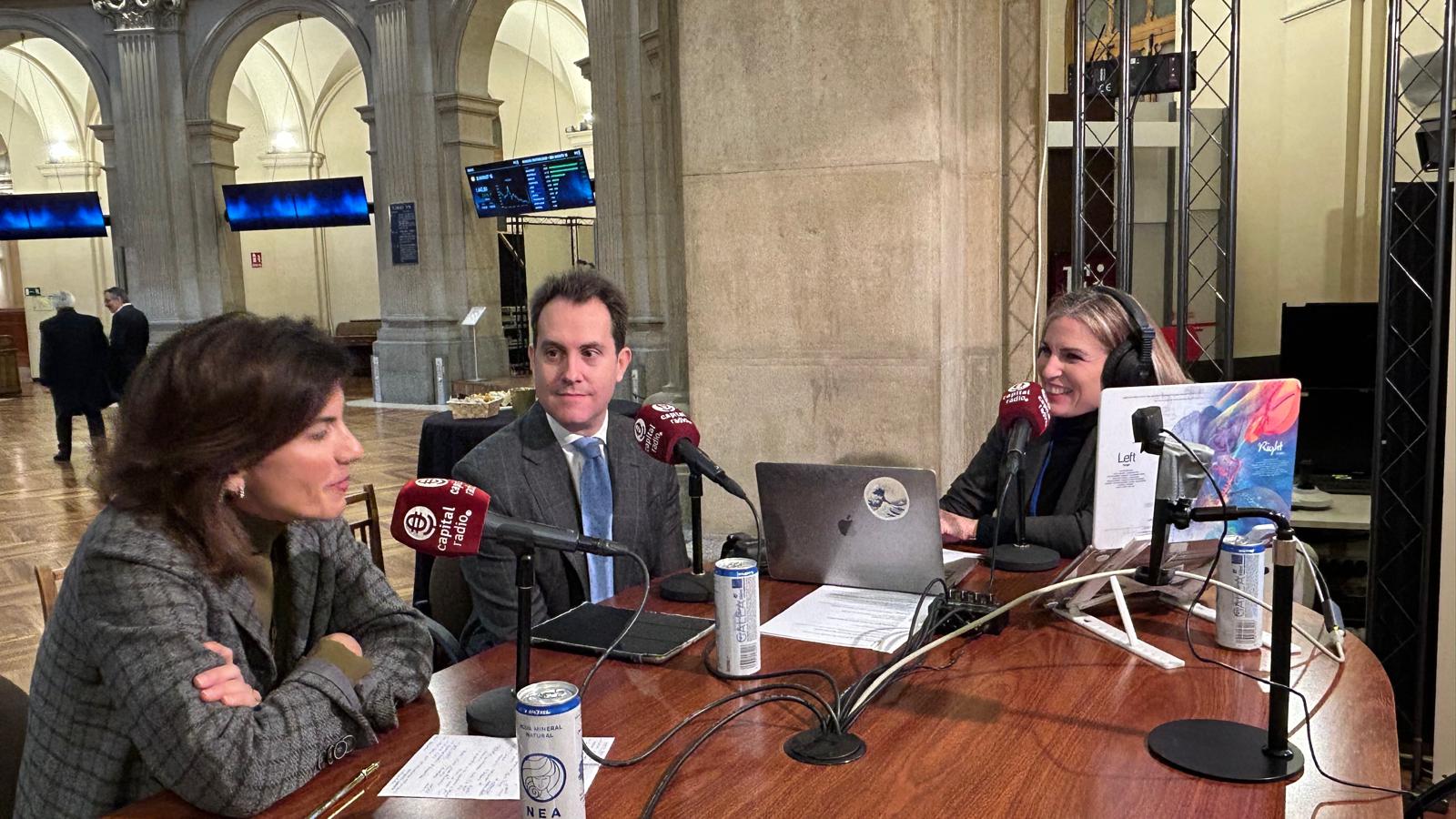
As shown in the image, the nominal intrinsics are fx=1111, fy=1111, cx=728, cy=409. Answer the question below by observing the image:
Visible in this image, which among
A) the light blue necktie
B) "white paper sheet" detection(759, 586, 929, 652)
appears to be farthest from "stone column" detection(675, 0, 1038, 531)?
"white paper sheet" detection(759, 586, 929, 652)

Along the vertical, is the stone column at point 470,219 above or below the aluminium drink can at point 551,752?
above

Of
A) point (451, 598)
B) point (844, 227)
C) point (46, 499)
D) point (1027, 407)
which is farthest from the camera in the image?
point (46, 499)

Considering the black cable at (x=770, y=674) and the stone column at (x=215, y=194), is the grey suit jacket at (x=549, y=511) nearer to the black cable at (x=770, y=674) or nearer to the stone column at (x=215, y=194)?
the black cable at (x=770, y=674)

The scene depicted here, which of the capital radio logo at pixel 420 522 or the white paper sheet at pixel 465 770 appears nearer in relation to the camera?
the white paper sheet at pixel 465 770

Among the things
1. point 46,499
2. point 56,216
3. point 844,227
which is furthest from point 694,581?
point 56,216

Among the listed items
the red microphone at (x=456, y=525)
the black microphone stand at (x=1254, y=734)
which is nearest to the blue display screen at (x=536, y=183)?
the red microphone at (x=456, y=525)

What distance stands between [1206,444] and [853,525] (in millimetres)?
653

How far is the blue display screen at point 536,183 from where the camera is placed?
11.8 meters

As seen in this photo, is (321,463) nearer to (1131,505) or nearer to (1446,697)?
(1131,505)

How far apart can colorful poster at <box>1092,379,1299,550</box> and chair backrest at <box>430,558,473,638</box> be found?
4.64 feet

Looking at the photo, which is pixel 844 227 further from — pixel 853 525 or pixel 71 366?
pixel 71 366

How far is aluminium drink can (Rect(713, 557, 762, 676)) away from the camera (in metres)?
1.67

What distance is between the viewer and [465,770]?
1.43 m

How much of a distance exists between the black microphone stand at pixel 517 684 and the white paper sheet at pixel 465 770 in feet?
0.07
